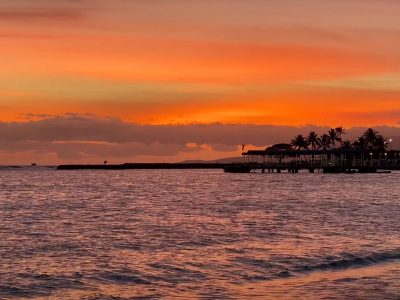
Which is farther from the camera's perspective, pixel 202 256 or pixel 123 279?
pixel 202 256

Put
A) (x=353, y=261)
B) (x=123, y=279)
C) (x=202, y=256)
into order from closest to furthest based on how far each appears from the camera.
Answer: (x=123, y=279) → (x=353, y=261) → (x=202, y=256)

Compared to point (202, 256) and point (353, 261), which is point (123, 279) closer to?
point (202, 256)

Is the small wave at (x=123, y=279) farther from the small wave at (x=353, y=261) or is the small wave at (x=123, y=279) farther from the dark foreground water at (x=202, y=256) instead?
the small wave at (x=353, y=261)

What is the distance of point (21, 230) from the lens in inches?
1832

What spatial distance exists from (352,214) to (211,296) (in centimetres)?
3963

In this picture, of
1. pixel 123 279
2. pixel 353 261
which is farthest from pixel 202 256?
pixel 353 261

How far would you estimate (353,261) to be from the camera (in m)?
29.8

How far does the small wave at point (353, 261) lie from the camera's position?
2798 cm

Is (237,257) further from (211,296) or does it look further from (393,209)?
(393,209)

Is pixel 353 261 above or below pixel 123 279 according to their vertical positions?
above

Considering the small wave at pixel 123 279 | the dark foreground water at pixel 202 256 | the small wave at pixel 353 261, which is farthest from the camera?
the small wave at pixel 353 261

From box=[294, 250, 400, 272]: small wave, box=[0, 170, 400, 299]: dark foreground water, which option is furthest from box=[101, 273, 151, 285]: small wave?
box=[294, 250, 400, 272]: small wave

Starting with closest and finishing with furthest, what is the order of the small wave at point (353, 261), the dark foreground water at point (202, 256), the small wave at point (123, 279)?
the dark foreground water at point (202, 256), the small wave at point (123, 279), the small wave at point (353, 261)

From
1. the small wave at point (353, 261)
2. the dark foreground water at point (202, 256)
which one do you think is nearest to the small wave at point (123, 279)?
the dark foreground water at point (202, 256)
